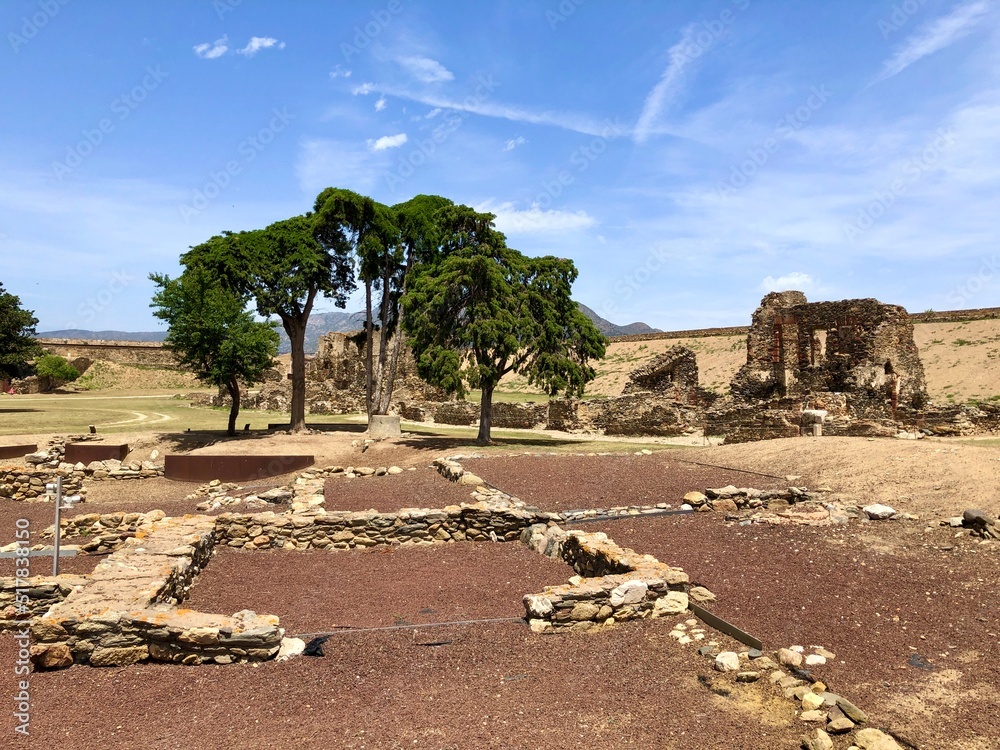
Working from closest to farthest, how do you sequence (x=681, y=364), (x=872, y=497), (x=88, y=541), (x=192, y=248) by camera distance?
(x=88, y=541), (x=872, y=497), (x=192, y=248), (x=681, y=364)

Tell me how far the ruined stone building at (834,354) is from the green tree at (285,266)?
22078 millimetres

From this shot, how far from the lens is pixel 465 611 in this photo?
782 cm

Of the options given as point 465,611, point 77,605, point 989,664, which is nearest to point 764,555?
point 989,664

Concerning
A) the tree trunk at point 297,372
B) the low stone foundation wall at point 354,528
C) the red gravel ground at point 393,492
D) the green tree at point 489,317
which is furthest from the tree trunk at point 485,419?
the low stone foundation wall at point 354,528

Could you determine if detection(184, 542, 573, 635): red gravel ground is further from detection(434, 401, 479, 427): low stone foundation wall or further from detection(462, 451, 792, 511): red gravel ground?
detection(434, 401, 479, 427): low stone foundation wall

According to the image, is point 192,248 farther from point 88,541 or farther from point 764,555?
point 764,555

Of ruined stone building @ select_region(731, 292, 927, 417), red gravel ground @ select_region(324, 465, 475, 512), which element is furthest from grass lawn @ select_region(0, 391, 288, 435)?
ruined stone building @ select_region(731, 292, 927, 417)

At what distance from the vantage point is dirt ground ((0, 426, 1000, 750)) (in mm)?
5078

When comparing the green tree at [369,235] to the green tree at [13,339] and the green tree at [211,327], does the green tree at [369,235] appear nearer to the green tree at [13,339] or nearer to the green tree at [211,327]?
the green tree at [211,327]

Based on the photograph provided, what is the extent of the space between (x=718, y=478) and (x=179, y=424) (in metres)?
26.5

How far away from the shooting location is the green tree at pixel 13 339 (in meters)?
41.3

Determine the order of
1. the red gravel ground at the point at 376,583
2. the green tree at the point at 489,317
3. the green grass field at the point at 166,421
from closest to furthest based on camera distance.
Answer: the red gravel ground at the point at 376,583 < the green tree at the point at 489,317 < the green grass field at the point at 166,421

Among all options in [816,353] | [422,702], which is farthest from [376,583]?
[816,353]

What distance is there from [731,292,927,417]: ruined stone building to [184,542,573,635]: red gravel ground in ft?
77.2
